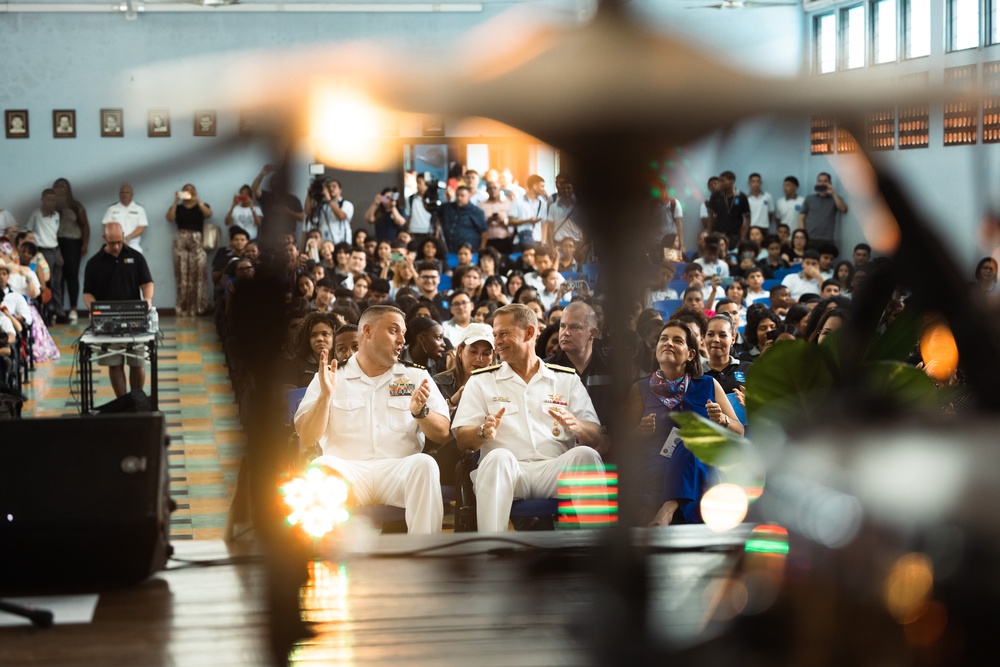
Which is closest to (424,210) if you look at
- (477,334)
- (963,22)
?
(963,22)

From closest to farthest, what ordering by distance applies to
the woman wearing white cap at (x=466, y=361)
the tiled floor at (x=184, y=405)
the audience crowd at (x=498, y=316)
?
the audience crowd at (x=498, y=316), the woman wearing white cap at (x=466, y=361), the tiled floor at (x=184, y=405)

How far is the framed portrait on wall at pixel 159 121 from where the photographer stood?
59 centimetres

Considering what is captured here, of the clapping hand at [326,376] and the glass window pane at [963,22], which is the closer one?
the clapping hand at [326,376]

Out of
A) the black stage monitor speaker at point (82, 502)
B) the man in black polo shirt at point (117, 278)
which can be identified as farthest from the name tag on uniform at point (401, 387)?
the man in black polo shirt at point (117, 278)

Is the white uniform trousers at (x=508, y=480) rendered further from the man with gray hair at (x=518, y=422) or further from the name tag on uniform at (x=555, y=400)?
the name tag on uniform at (x=555, y=400)

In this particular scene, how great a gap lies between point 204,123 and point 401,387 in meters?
3.86

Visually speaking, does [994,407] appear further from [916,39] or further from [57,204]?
[916,39]

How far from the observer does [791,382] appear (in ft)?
3.22

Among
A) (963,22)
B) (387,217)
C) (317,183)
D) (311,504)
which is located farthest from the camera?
(387,217)

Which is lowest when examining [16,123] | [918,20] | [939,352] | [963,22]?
[939,352]

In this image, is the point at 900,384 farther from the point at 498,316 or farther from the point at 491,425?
the point at 498,316

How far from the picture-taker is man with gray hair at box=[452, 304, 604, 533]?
13.5 ft

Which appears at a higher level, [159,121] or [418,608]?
[159,121]

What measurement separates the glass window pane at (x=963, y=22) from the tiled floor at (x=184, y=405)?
799 centimetres
